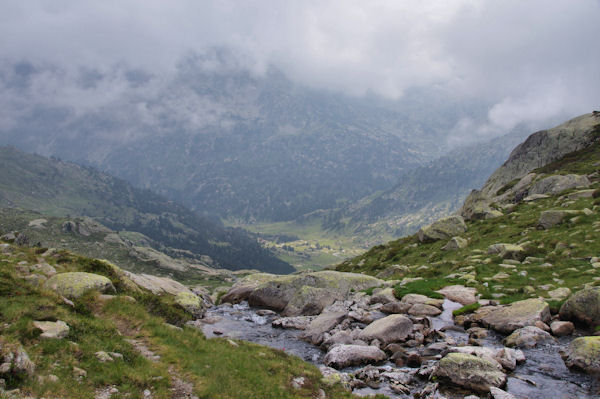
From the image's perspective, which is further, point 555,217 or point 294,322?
point 555,217

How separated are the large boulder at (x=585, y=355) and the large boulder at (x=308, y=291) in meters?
26.5

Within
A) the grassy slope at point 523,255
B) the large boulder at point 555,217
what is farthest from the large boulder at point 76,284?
the large boulder at point 555,217

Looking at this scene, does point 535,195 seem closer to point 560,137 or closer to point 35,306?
point 560,137

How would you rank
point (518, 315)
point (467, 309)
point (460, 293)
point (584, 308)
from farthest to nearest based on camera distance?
1. point (460, 293)
2. point (467, 309)
3. point (518, 315)
4. point (584, 308)

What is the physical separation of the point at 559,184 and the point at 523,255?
121 feet

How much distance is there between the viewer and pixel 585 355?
713 inches

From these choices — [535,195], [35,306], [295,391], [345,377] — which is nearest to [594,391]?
[345,377]

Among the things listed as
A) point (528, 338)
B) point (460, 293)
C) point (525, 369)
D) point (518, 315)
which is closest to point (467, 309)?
point (460, 293)

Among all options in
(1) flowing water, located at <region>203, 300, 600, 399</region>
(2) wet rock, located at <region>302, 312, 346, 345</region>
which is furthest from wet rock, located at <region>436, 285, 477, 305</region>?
(2) wet rock, located at <region>302, 312, 346, 345</region>

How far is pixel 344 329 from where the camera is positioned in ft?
103

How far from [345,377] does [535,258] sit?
1102 inches

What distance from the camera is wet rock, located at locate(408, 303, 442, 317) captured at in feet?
100

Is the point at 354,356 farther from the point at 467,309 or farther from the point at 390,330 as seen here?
the point at 467,309

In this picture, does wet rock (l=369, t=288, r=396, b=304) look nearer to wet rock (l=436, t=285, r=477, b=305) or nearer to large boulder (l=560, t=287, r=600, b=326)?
wet rock (l=436, t=285, r=477, b=305)
